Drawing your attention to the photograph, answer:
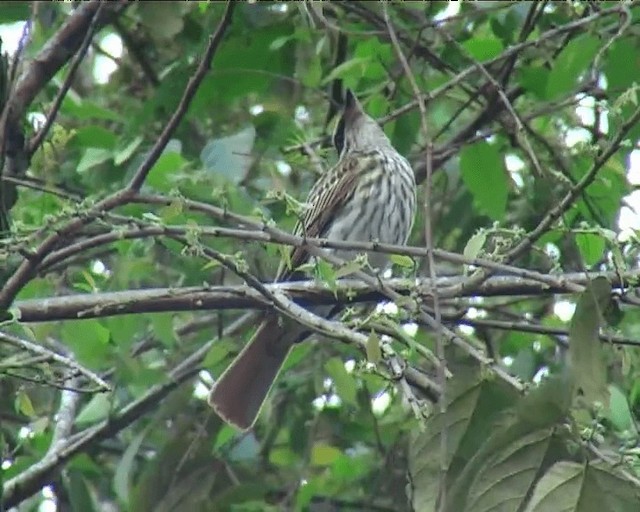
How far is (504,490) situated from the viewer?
97.9 inches

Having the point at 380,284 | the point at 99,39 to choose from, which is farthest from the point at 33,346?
the point at 99,39

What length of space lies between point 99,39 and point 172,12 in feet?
4.49

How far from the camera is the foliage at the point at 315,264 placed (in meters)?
2.73

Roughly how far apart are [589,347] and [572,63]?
5.89 feet

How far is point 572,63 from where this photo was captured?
4.17 metres

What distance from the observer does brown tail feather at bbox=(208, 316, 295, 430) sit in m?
4.60

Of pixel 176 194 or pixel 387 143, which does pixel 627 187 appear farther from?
pixel 176 194

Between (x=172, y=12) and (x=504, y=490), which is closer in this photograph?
(x=504, y=490)

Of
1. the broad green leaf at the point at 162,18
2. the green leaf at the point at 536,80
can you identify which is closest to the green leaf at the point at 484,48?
the green leaf at the point at 536,80

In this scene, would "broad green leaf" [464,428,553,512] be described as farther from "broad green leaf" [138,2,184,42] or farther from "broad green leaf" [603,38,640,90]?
"broad green leaf" [138,2,184,42]

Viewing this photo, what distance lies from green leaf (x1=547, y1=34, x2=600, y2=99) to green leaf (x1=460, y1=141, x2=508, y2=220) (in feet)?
1.40

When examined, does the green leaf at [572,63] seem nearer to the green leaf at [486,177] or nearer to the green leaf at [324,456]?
the green leaf at [486,177]

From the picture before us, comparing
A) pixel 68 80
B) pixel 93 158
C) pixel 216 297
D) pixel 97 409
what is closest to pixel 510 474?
pixel 216 297

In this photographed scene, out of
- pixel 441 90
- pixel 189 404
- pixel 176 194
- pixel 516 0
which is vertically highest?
pixel 516 0
